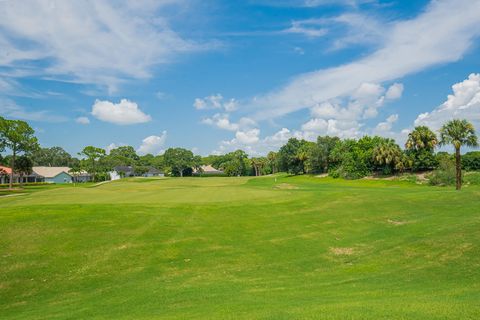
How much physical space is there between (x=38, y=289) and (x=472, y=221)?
25141 millimetres

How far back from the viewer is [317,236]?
23297 mm

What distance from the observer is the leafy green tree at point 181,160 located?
167625 millimetres

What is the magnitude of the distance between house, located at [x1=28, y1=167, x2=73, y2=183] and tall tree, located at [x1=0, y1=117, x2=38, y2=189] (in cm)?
6134

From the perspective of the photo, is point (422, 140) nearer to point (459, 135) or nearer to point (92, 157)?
point (459, 135)

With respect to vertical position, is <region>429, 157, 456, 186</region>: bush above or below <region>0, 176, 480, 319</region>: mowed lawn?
above

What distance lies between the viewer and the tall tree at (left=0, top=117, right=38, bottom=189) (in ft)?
261

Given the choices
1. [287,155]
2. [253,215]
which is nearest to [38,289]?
[253,215]

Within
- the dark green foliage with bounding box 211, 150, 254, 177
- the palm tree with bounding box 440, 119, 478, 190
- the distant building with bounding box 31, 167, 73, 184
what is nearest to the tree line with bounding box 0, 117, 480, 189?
the palm tree with bounding box 440, 119, 478, 190

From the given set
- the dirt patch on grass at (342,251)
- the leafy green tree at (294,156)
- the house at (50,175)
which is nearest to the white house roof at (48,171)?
the house at (50,175)

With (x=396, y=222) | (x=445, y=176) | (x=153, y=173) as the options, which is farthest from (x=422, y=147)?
(x=153, y=173)

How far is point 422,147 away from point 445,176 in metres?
17.1

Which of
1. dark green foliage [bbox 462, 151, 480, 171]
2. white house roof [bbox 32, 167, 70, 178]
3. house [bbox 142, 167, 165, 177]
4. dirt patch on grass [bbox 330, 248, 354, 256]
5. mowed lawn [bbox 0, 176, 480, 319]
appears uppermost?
white house roof [bbox 32, 167, 70, 178]

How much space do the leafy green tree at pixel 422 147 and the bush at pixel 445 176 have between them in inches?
401

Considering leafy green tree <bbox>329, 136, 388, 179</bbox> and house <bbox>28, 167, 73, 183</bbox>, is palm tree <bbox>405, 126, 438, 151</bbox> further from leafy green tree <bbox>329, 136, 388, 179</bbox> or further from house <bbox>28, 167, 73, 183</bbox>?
house <bbox>28, 167, 73, 183</bbox>
